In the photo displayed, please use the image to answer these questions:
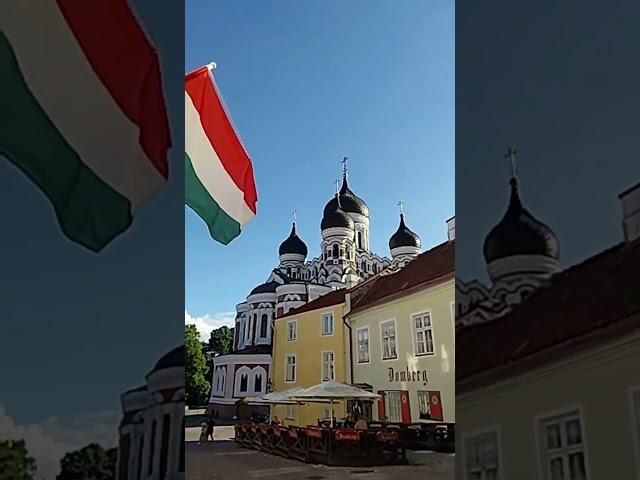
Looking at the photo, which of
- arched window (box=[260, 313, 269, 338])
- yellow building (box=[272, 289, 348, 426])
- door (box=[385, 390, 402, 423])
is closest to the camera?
door (box=[385, 390, 402, 423])

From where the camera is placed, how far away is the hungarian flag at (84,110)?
1.55 m

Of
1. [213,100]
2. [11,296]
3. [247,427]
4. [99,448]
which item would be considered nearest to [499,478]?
[99,448]

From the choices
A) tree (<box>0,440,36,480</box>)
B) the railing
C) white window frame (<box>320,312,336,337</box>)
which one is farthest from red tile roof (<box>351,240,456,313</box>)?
tree (<box>0,440,36,480</box>)

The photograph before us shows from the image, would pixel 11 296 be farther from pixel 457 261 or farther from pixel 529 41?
pixel 529 41

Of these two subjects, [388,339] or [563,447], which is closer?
[563,447]

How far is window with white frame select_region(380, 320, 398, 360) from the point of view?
934cm

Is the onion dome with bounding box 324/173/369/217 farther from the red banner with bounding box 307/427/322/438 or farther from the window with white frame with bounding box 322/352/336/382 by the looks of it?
the red banner with bounding box 307/427/322/438

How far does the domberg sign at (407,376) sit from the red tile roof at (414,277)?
3.89 feet

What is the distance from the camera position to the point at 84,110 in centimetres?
168

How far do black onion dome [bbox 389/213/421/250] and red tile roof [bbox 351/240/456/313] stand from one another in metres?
8.56

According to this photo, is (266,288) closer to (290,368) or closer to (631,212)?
(290,368)

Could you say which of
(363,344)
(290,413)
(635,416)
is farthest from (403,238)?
(635,416)

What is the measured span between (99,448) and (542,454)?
112cm

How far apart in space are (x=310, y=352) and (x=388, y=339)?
3031 millimetres
